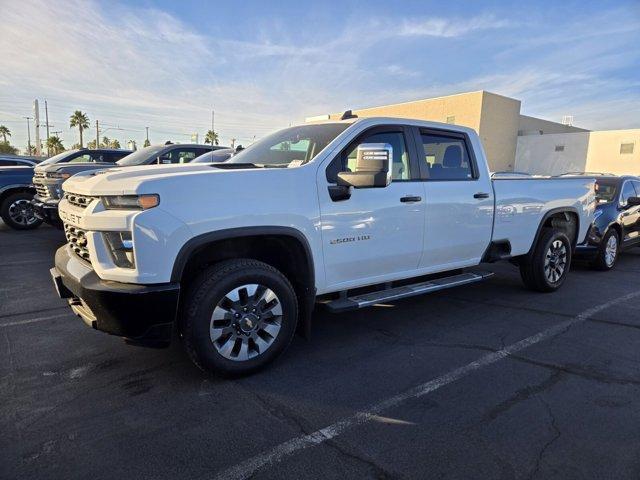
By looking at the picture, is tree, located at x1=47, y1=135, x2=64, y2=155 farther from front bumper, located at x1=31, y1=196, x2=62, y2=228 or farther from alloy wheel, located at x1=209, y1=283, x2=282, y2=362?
alloy wheel, located at x1=209, y1=283, x2=282, y2=362

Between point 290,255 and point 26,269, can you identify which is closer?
point 290,255

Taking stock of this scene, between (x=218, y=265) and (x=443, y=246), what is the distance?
244cm

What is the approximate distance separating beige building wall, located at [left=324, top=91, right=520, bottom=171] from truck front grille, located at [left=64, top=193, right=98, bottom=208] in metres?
36.1

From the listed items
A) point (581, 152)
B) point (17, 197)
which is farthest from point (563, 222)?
point (581, 152)

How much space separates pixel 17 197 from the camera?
10.7 m

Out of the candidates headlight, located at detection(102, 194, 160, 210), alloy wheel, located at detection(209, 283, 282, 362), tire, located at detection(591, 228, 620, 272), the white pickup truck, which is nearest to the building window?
tire, located at detection(591, 228, 620, 272)

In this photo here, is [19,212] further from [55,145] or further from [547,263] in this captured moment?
[55,145]

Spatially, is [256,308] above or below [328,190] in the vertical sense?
below

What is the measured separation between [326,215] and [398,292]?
3.77ft

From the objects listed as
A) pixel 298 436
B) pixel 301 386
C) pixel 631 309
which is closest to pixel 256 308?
pixel 301 386

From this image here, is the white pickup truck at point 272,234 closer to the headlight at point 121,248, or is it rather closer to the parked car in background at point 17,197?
the headlight at point 121,248

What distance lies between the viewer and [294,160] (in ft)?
13.7

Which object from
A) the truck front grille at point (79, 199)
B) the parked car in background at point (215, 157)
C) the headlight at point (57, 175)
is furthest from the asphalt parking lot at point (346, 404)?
the parked car in background at point (215, 157)

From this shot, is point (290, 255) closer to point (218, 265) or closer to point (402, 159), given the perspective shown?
point (218, 265)
